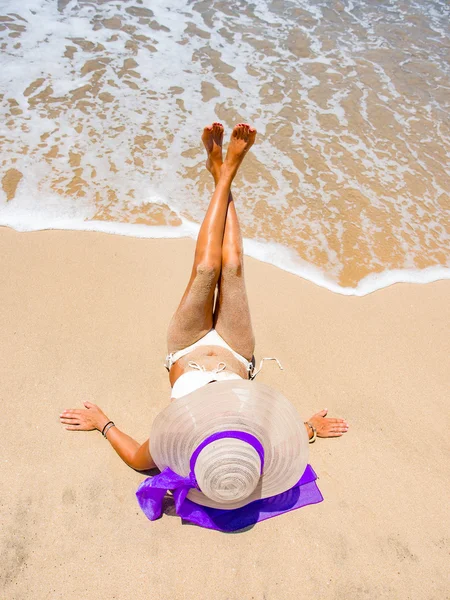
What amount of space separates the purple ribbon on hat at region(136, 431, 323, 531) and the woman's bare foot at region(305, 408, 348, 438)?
0.28 m

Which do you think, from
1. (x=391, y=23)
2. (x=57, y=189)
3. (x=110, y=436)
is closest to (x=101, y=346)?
(x=110, y=436)

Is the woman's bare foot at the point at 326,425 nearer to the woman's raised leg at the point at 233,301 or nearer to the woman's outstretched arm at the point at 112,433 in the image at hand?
the woman's raised leg at the point at 233,301

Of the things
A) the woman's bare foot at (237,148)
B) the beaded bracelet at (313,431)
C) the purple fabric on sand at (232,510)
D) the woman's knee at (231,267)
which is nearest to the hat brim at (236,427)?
the purple fabric on sand at (232,510)

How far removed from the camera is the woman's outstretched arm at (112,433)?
2498mm

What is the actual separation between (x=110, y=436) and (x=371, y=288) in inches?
100.0

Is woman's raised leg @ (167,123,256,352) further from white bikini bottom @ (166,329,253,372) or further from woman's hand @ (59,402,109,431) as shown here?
woman's hand @ (59,402,109,431)

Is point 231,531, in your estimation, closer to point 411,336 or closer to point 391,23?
point 411,336

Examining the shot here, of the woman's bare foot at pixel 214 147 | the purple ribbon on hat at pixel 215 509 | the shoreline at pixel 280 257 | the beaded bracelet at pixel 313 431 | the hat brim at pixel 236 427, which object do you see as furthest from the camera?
the shoreline at pixel 280 257

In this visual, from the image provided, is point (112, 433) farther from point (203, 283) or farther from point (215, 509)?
point (203, 283)

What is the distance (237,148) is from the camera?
3.25 metres

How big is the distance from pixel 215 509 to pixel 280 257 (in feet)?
7.87


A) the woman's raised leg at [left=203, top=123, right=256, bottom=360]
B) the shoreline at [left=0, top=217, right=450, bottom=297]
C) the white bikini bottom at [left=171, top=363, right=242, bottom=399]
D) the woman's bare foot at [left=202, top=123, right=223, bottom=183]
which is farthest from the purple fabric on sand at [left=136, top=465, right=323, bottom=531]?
the woman's bare foot at [left=202, top=123, right=223, bottom=183]

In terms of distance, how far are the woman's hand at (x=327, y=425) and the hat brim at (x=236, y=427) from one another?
0.71 m

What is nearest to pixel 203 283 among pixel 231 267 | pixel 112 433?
pixel 231 267
